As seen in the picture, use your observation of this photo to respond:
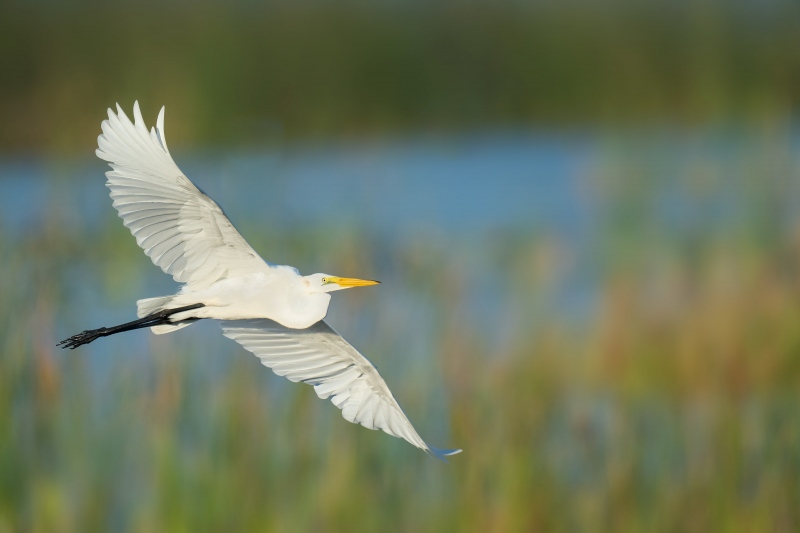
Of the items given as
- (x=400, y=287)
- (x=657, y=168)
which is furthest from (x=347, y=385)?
(x=657, y=168)

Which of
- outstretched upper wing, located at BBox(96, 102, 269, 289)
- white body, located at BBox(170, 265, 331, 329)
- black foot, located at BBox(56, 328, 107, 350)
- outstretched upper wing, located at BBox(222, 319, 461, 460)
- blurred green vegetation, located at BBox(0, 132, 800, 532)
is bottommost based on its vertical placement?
blurred green vegetation, located at BBox(0, 132, 800, 532)

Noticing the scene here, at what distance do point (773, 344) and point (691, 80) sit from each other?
2.56 meters

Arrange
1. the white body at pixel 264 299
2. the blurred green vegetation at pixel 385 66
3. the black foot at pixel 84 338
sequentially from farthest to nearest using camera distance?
the blurred green vegetation at pixel 385 66
the black foot at pixel 84 338
the white body at pixel 264 299

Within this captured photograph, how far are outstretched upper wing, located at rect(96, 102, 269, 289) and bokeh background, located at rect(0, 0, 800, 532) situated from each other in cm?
173

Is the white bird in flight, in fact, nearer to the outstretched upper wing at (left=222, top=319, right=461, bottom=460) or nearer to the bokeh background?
the outstretched upper wing at (left=222, top=319, right=461, bottom=460)

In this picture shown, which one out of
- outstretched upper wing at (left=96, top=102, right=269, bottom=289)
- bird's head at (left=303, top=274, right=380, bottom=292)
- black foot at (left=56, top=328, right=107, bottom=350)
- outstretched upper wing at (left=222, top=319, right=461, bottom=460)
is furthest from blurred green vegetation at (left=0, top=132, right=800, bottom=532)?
bird's head at (left=303, top=274, right=380, bottom=292)

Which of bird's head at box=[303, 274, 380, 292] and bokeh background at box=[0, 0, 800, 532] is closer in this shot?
bird's head at box=[303, 274, 380, 292]

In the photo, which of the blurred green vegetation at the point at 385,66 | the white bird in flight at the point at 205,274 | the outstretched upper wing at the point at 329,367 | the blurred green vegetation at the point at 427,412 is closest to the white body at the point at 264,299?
the white bird in flight at the point at 205,274

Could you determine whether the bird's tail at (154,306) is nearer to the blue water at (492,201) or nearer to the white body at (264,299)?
the white body at (264,299)

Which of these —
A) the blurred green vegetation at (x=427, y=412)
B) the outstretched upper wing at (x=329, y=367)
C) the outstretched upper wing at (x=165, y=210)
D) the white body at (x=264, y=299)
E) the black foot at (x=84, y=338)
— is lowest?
the blurred green vegetation at (x=427, y=412)

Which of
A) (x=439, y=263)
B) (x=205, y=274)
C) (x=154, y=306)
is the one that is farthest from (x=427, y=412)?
(x=154, y=306)

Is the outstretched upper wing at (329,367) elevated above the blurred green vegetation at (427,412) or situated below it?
above

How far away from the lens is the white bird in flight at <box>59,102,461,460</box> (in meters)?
4.99

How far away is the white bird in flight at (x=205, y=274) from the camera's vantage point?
4.99 m
